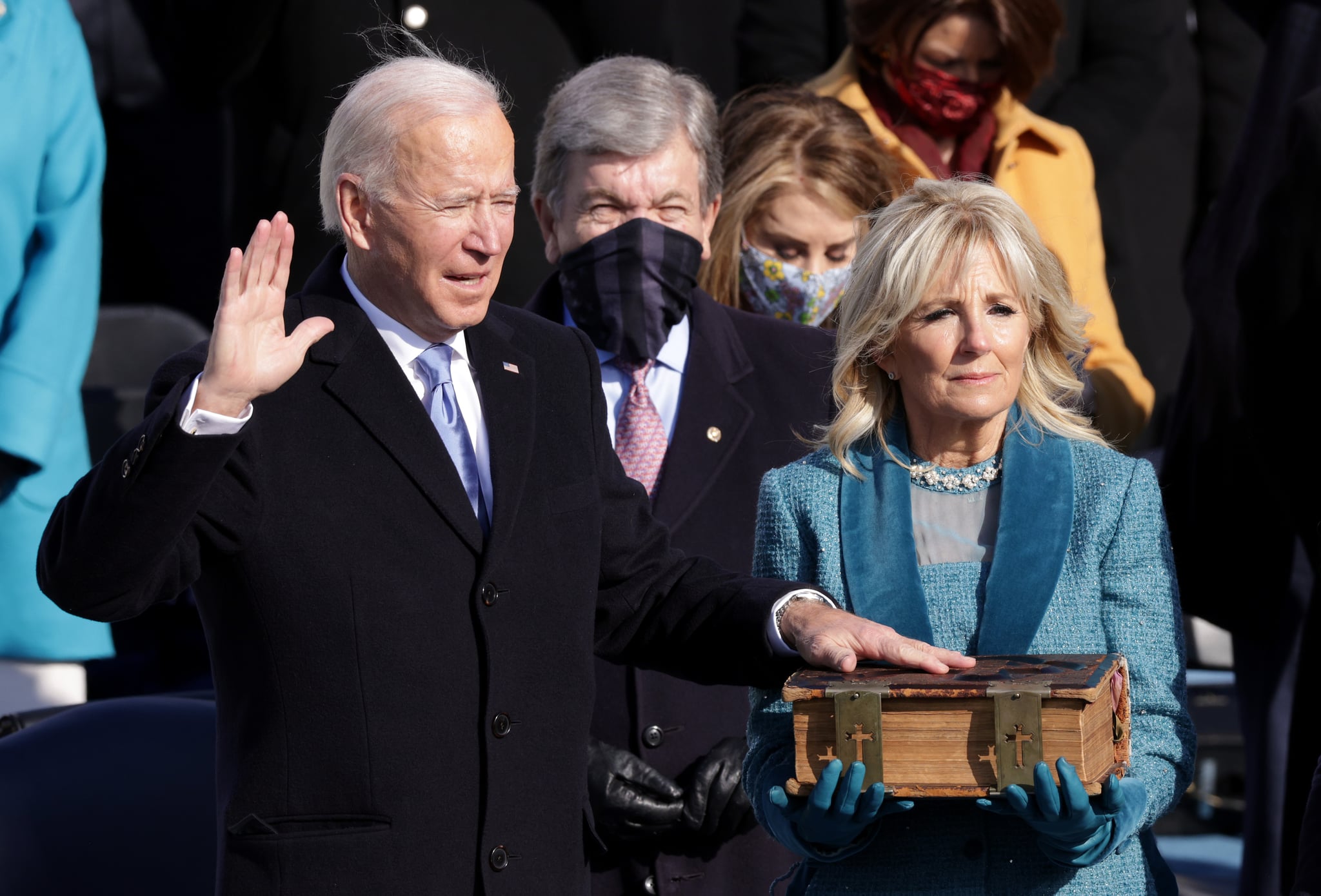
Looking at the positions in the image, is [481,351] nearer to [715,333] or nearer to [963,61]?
[715,333]

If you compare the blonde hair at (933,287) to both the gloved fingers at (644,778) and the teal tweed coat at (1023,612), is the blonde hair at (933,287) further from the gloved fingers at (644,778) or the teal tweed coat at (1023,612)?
the gloved fingers at (644,778)

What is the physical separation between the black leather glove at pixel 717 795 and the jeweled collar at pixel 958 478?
2.17 ft

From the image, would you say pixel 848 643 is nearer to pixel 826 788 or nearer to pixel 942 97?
pixel 826 788

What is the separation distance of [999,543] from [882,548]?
0.17 m

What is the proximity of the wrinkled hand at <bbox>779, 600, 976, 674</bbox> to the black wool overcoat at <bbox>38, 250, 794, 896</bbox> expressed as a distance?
7cm

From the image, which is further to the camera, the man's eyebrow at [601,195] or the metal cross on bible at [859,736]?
the man's eyebrow at [601,195]

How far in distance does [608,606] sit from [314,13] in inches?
103

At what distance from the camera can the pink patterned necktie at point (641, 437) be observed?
10.9 feet

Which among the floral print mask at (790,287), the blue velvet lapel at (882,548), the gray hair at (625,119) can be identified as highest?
the gray hair at (625,119)

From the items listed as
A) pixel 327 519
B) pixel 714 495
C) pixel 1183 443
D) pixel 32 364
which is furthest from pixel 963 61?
pixel 327 519

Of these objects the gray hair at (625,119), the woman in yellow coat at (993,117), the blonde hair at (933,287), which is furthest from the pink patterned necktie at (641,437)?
the woman in yellow coat at (993,117)

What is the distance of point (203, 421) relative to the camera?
7.03 ft

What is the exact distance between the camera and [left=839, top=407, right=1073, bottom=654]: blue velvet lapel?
259 cm

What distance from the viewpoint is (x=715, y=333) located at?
136 inches
